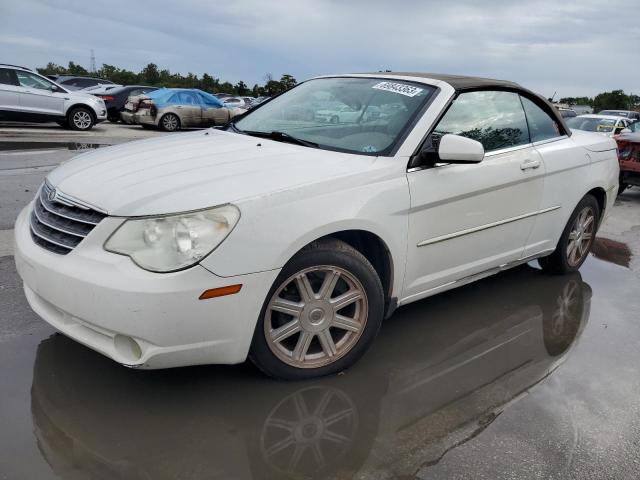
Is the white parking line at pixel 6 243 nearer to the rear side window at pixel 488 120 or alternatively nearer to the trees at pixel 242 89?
the rear side window at pixel 488 120

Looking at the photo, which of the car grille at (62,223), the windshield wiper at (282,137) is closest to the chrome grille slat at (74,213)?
the car grille at (62,223)

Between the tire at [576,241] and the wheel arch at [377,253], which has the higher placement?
the wheel arch at [377,253]

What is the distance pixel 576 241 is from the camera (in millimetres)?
5012

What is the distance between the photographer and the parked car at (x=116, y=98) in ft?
64.8

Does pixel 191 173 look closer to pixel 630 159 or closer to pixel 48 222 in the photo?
pixel 48 222

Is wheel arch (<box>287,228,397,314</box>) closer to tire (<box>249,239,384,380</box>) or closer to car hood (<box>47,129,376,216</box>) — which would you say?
tire (<box>249,239,384,380</box>)

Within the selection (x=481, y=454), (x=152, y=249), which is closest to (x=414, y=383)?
(x=481, y=454)

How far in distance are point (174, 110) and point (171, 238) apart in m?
16.2

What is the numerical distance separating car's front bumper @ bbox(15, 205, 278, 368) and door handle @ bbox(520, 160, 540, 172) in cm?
217

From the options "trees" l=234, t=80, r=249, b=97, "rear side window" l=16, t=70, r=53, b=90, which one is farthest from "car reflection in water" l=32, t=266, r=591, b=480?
"trees" l=234, t=80, r=249, b=97

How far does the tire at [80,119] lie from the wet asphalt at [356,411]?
43.5ft

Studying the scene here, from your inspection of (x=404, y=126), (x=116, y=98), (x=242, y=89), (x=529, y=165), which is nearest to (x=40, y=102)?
(x=116, y=98)

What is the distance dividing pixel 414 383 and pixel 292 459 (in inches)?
36.9

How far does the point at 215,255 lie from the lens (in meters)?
2.55
